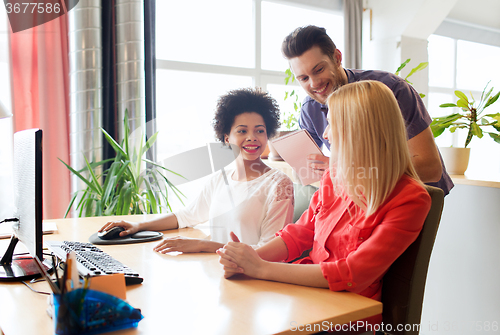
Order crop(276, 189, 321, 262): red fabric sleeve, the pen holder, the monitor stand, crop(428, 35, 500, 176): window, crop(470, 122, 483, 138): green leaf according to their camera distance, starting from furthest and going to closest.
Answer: crop(428, 35, 500, 176): window < crop(470, 122, 483, 138): green leaf < crop(276, 189, 321, 262): red fabric sleeve < the monitor stand < the pen holder

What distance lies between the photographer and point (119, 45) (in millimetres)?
2684

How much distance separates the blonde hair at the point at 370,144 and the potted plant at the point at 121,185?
1.67 meters

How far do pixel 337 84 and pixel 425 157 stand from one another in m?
0.43

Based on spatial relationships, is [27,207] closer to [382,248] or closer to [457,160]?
[382,248]

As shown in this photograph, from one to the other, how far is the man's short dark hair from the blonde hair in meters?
0.52

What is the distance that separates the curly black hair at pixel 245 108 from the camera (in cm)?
162

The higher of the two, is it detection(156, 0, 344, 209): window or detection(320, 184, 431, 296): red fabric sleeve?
detection(156, 0, 344, 209): window

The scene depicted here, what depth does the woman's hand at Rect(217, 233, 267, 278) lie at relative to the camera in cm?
95

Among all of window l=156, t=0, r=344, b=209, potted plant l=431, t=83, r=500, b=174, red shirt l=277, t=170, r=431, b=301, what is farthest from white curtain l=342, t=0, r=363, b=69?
red shirt l=277, t=170, r=431, b=301

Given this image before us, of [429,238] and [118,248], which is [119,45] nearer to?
[118,248]

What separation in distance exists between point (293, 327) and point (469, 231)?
1.58m

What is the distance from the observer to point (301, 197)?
1422mm

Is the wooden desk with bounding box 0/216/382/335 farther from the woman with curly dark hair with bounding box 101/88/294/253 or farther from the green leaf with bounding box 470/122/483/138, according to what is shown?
the green leaf with bounding box 470/122/483/138

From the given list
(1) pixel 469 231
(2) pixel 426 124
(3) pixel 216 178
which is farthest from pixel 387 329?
(1) pixel 469 231
